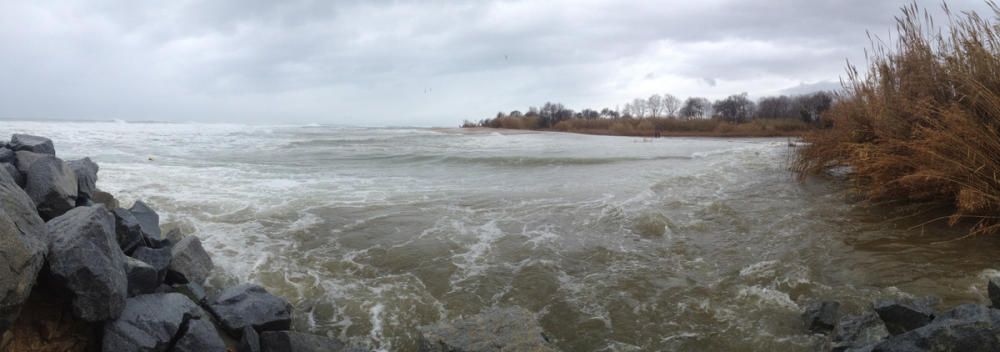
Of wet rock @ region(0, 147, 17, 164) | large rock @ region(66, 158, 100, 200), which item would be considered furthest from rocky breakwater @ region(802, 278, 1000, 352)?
wet rock @ region(0, 147, 17, 164)

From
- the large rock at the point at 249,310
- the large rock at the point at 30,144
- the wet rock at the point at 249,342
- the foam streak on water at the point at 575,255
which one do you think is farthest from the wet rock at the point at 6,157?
the wet rock at the point at 249,342

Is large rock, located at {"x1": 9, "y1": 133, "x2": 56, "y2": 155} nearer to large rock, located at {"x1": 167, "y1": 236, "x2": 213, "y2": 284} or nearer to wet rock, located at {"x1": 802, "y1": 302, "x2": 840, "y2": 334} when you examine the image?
large rock, located at {"x1": 167, "y1": 236, "x2": 213, "y2": 284}

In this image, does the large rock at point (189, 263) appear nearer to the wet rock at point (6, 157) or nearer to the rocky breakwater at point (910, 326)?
the wet rock at point (6, 157)

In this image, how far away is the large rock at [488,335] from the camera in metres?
3.08

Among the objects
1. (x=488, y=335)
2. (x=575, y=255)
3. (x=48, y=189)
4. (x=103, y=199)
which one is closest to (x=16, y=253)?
(x=48, y=189)

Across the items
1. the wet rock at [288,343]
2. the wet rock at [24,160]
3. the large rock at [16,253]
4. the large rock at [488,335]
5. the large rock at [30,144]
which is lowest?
the wet rock at [288,343]

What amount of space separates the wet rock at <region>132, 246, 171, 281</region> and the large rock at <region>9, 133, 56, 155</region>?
3.18 m

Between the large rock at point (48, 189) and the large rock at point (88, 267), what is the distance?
1356 millimetres

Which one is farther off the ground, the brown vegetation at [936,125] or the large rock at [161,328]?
the brown vegetation at [936,125]

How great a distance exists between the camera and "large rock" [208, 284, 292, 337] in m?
3.38

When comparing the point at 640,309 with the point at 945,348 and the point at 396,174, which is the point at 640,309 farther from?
the point at 396,174

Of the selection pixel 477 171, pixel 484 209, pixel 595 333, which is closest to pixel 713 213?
pixel 484 209

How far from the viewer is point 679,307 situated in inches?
159

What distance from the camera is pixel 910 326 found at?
306cm
